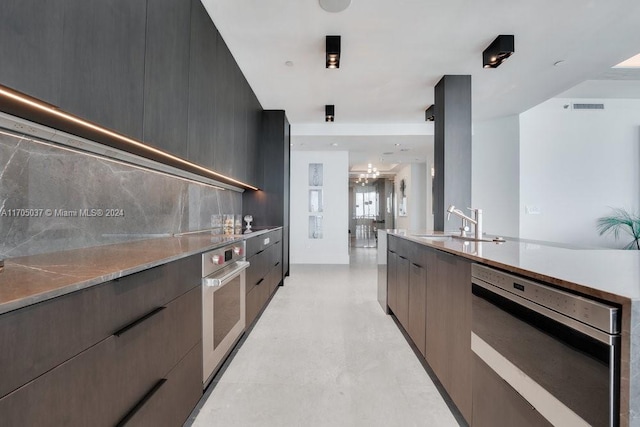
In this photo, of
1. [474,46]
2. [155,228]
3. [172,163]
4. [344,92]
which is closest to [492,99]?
[474,46]

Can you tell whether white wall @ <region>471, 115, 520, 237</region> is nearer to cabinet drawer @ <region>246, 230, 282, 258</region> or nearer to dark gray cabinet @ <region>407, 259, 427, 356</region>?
dark gray cabinet @ <region>407, 259, 427, 356</region>

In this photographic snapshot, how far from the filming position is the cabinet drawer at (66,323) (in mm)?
592

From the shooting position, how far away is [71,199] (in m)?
1.46

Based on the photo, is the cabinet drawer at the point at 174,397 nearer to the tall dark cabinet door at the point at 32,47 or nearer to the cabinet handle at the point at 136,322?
the cabinet handle at the point at 136,322

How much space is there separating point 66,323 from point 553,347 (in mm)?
1327

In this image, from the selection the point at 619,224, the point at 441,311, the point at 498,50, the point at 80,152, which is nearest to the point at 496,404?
the point at 441,311

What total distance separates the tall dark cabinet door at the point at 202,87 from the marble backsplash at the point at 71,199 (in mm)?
386

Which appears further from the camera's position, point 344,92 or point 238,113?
point 344,92

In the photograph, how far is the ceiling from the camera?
86.7 inches

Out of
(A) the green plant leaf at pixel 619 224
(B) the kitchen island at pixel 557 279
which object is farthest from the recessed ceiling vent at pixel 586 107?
(B) the kitchen island at pixel 557 279

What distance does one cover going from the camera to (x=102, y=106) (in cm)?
122

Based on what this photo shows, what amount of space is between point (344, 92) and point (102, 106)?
3038mm

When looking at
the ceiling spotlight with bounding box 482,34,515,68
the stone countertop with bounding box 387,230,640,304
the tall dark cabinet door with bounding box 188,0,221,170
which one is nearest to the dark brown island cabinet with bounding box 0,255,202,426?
the tall dark cabinet door with bounding box 188,0,221,170

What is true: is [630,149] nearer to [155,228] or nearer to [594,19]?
[594,19]
